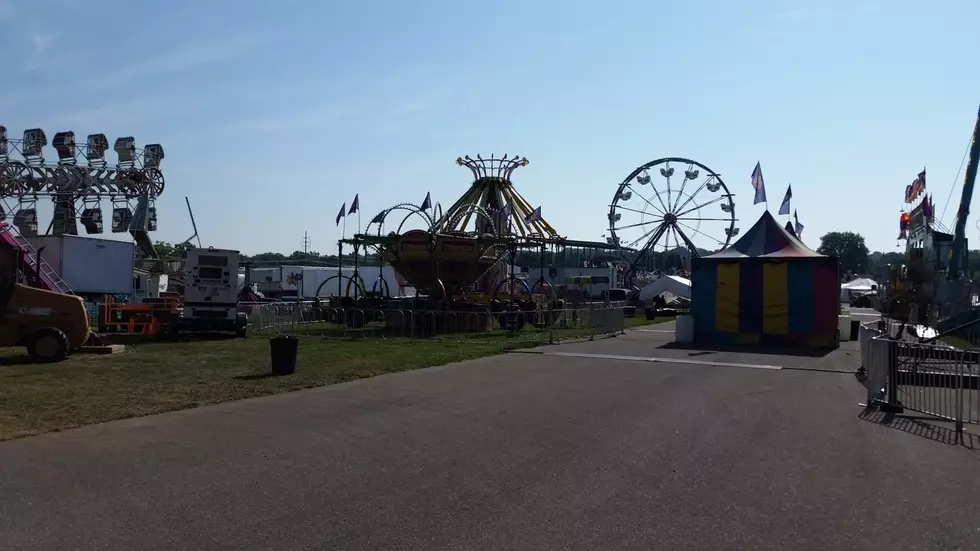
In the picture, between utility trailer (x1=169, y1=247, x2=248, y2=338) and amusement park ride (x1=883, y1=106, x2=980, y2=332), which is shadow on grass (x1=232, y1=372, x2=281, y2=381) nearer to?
utility trailer (x1=169, y1=247, x2=248, y2=338)

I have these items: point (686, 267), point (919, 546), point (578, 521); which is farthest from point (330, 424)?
point (686, 267)

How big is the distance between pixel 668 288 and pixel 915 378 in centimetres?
4292

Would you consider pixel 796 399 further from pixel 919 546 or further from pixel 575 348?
pixel 575 348

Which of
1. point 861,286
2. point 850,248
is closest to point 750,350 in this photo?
point 861,286

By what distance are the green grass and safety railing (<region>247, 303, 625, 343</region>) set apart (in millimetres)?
2589

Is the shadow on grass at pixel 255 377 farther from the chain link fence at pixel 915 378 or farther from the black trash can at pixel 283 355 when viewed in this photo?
the chain link fence at pixel 915 378

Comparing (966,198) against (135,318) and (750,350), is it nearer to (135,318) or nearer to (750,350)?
(750,350)

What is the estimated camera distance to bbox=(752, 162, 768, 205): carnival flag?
127ft

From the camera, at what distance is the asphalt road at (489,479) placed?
19.8 feet

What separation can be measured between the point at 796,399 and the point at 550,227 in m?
38.2

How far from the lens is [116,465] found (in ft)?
26.4

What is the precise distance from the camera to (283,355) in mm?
15656

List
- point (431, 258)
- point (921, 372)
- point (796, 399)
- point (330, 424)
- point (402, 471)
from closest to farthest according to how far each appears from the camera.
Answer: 1. point (402, 471)
2. point (330, 424)
3. point (921, 372)
4. point (796, 399)
5. point (431, 258)

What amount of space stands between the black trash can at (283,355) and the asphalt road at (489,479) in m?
2.97
